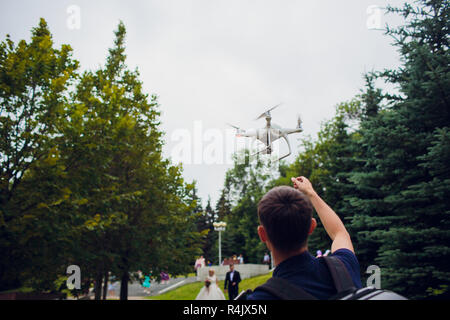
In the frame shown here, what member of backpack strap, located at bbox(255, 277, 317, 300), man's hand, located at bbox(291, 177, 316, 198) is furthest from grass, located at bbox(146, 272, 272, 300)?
backpack strap, located at bbox(255, 277, 317, 300)

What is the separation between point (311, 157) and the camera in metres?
39.7

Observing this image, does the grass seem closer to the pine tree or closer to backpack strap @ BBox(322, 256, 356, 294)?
the pine tree

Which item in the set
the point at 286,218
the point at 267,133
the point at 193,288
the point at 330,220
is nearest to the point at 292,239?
the point at 286,218

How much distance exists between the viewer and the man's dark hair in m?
1.46

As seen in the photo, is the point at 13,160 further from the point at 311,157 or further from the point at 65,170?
the point at 311,157

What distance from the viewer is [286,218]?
4.78ft

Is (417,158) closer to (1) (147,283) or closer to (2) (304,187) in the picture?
(2) (304,187)

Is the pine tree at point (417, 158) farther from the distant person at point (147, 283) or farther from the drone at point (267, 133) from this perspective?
the distant person at point (147, 283)

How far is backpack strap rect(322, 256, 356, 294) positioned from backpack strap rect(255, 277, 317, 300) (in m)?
0.14

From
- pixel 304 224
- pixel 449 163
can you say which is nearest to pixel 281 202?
pixel 304 224

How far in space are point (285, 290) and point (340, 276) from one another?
30cm

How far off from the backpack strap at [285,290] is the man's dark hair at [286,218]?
21 centimetres

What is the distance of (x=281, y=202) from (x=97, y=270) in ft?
47.4

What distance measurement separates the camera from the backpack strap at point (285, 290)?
4.14ft
